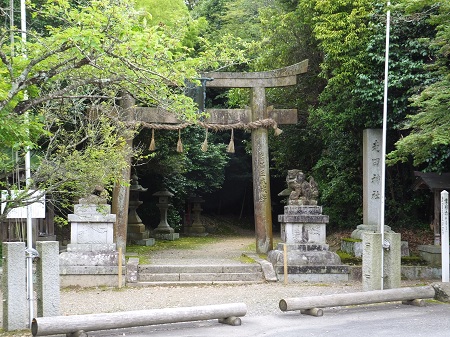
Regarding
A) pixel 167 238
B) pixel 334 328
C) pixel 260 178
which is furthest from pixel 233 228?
pixel 334 328

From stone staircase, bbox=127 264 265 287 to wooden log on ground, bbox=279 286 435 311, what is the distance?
14.6 ft

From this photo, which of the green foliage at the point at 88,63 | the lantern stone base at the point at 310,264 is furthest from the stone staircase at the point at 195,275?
the green foliage at the point at 88,63

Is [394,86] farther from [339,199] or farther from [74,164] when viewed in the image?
[74,164]

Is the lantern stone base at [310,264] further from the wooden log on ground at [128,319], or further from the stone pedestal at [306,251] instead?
the wooden log on ground at [128,319]

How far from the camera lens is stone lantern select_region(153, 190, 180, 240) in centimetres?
2697

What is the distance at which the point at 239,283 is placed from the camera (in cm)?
1477

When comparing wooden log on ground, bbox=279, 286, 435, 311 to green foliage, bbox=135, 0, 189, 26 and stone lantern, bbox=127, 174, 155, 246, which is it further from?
stone lantern, bbox=127, 174, 155, 246

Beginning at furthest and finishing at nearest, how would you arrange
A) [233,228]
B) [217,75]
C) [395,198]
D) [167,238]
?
1. [233,228]
2. [167,238]
3. [395,198]
4. [217,75]

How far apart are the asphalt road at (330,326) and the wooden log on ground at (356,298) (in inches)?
7.4

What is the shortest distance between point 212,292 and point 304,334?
470cm

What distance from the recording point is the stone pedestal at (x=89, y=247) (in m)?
14.6

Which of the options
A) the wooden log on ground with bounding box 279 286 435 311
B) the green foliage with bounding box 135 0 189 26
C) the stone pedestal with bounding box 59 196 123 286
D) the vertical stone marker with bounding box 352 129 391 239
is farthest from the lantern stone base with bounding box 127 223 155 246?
the wooden log on ground with bounding box 279 286 435 311

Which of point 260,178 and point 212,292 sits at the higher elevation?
point 260,178

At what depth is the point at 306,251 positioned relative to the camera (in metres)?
15.5
